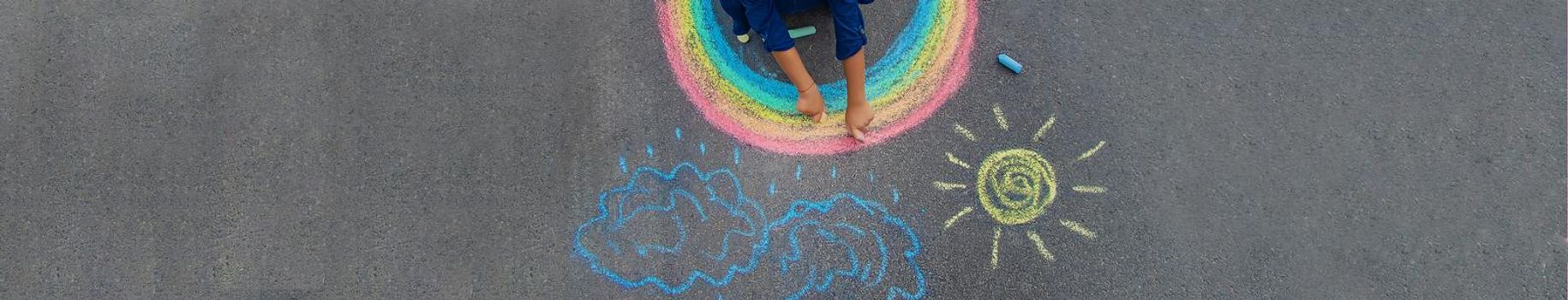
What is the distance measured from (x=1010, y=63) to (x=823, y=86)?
31.5 inches

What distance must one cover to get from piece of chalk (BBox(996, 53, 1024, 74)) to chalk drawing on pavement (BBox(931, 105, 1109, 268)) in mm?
374

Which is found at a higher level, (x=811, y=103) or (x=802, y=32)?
(x=802, y=32)

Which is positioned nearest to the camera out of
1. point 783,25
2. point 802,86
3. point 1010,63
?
point 783,25

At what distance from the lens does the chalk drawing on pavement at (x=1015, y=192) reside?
290cm

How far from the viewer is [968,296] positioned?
2879 millimetres

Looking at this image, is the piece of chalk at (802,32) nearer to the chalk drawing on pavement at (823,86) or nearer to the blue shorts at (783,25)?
the chalk drawing on pavement at (823,86)

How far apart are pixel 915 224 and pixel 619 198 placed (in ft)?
4.05

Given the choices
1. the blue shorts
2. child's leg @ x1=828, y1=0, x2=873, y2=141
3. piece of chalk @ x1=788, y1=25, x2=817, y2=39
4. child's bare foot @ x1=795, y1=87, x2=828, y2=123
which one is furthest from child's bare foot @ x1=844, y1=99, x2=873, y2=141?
piece of chalk @ x1=788, y1=25, x2=817, y2=39

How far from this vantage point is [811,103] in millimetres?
2801

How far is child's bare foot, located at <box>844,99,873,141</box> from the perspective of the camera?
281cm

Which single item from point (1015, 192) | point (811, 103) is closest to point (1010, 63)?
point (1015, 192)

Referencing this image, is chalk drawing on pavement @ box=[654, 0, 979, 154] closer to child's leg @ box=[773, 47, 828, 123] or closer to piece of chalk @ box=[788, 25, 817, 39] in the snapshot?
child's leg @ box=[773, 47, 828, 123]

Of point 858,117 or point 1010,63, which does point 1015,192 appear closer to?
point 1010,63

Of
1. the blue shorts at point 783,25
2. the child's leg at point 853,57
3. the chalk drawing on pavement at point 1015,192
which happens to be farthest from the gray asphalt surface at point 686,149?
the blue shorts at point 783,25
